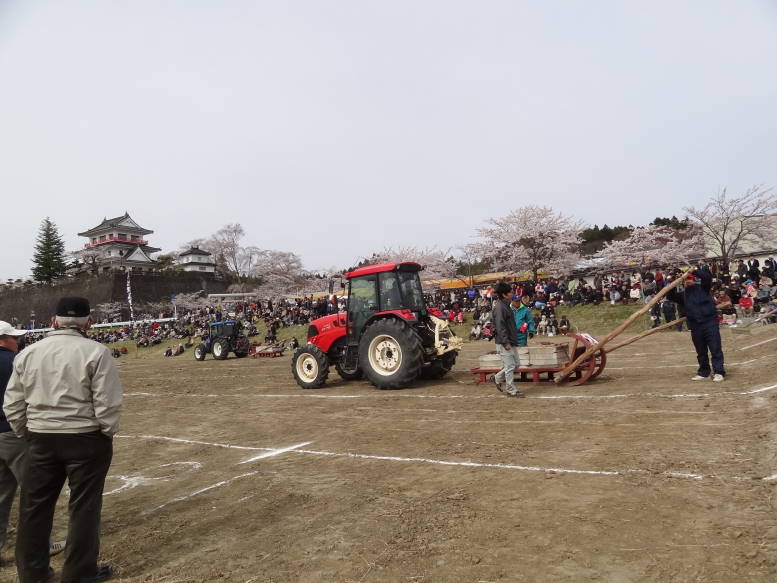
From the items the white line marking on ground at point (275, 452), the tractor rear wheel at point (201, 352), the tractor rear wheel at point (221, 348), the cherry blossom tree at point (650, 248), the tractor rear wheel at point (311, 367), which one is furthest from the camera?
the cherry blossom tree at point (650, 248)

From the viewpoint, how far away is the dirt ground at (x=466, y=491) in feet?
9.80

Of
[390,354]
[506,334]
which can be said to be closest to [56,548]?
[506,334]

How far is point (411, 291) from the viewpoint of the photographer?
34.0 feet

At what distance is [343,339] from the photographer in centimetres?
1121

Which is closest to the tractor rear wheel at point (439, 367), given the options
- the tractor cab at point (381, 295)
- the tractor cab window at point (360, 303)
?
the tractor cab at point (381, 295)

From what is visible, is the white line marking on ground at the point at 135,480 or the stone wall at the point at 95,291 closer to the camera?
the white line marking on ground at the point at 135,480

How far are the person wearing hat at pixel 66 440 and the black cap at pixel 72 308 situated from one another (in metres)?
0.04

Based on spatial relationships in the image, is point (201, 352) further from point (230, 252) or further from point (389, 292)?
point (230, 252)

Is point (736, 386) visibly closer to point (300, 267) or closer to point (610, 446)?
point (610, 446)

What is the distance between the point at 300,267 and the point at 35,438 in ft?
171

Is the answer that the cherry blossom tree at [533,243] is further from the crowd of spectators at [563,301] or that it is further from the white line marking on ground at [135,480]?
the white line marking on ground at [135,480]

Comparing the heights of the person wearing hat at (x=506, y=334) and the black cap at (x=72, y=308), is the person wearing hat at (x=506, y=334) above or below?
below

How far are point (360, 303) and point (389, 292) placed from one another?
678 mm

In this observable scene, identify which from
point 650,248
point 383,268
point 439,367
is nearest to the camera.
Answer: point 383,268
